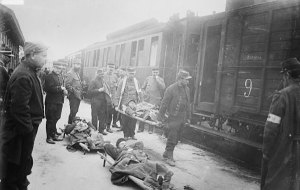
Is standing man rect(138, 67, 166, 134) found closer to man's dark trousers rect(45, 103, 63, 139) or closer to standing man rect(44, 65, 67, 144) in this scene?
standing man rect(44, 65, 67, 144)

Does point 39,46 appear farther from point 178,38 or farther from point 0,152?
point 178,38

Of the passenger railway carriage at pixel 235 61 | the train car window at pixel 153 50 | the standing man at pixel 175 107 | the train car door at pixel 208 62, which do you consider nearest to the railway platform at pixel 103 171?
the standing man at pixel 175 107

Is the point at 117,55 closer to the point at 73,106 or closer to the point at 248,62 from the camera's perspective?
the point at 73,106

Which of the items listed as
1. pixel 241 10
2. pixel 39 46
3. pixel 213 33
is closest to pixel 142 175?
pixel 39 46

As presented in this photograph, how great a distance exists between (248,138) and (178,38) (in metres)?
4.50

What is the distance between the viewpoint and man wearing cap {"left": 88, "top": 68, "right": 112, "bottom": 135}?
851 cm

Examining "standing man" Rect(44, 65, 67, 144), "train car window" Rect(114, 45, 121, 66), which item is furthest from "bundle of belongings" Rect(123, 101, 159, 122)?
"train car window" Rect(114, 45, 121, 66)

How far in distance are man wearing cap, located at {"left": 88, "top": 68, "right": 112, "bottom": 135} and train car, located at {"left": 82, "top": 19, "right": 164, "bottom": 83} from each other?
2.40 m

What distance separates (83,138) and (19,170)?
3188 mm

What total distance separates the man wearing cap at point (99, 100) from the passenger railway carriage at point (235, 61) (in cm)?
239

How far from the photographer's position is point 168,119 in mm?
6398

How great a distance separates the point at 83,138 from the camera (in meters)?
6.38

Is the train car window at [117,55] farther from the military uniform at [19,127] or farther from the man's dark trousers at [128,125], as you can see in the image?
the military uniform at [19,127]

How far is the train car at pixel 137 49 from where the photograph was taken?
34.7ft
